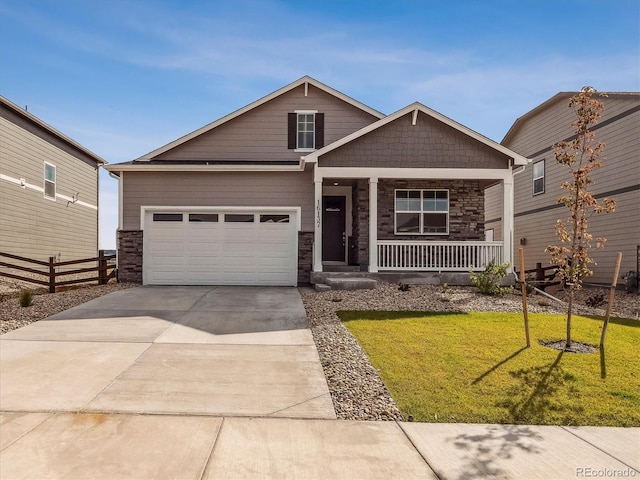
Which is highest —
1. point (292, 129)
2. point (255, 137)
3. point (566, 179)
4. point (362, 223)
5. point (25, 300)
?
point (292, 129)

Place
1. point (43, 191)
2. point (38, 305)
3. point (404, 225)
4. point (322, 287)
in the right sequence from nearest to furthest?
point (38, 305) < point (322, 287) < point (404, 225) < point (43, 191)

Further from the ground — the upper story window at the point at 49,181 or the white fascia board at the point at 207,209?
the upper story window at the point at 49,181

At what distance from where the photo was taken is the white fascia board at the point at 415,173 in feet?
40.8

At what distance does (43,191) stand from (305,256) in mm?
11154

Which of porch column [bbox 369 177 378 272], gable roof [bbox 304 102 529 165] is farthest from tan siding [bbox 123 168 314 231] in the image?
porch column [bbox 369 177 378 272]

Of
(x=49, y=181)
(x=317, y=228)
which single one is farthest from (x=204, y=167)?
(x=49, y=181)

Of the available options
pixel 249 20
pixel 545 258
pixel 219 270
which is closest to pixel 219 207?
pixel 219 270

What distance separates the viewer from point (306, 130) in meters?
15.0

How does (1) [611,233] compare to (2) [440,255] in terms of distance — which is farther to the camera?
(1) [611,233]

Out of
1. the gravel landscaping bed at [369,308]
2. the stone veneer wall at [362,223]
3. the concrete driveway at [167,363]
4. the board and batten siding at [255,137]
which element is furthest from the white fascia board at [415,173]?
the concrete driveway at [167,363]

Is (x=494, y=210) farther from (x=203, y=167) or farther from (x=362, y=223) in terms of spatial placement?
(x=203, y=167)

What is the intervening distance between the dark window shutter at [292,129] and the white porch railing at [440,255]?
4.93 meters

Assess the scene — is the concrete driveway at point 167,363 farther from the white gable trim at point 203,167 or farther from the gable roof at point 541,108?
the gable roof at point 541,108

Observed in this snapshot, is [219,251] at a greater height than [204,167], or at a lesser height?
lesser
